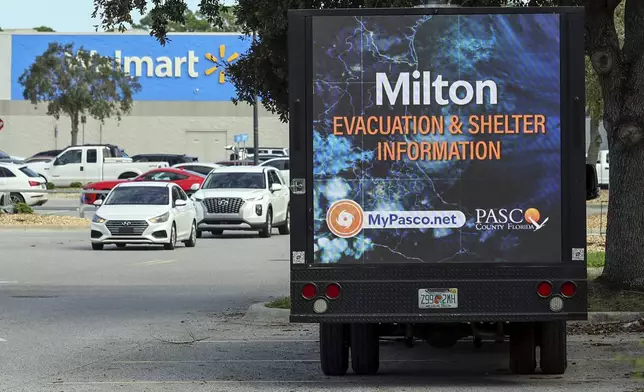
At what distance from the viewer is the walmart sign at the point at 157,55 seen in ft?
268

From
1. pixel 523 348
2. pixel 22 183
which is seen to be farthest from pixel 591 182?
pixel 22 183

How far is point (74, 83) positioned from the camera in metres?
73.6

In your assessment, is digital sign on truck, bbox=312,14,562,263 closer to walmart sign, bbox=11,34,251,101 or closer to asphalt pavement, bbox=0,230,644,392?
asphalt pavement, bbox=0,230,644,392

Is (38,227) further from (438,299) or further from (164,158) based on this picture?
(438,299)

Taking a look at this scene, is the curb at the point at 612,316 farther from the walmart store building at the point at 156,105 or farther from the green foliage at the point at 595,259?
the walmart store building at the point at 156,105

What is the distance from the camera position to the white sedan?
2961 centimetres

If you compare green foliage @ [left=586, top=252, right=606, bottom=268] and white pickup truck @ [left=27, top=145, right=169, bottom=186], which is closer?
green foliage @ [left=586, top=252, right=606, bottom=268]

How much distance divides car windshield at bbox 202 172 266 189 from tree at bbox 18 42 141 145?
3885cm

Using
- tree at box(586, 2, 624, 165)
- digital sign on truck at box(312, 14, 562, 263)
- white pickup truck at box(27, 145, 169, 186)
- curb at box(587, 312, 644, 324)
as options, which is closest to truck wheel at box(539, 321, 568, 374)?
digital sign on truck at box(312, 14, 562, 263)

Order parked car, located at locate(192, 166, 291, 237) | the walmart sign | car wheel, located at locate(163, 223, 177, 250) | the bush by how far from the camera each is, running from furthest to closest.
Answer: the walmart sign < the bush < parked car, located at locate(192, 166, 291, 237) < car wheel, located at locate(163, 223, 177, 250)

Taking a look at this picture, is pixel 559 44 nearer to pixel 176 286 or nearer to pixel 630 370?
pixel 630 370

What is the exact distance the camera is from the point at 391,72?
34.6ft

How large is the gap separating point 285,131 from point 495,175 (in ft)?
242

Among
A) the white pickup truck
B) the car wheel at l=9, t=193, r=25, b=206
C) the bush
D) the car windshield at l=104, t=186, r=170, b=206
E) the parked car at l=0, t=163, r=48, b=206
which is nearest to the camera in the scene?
the car windshield at l=104, t=186, r=170, b=206
